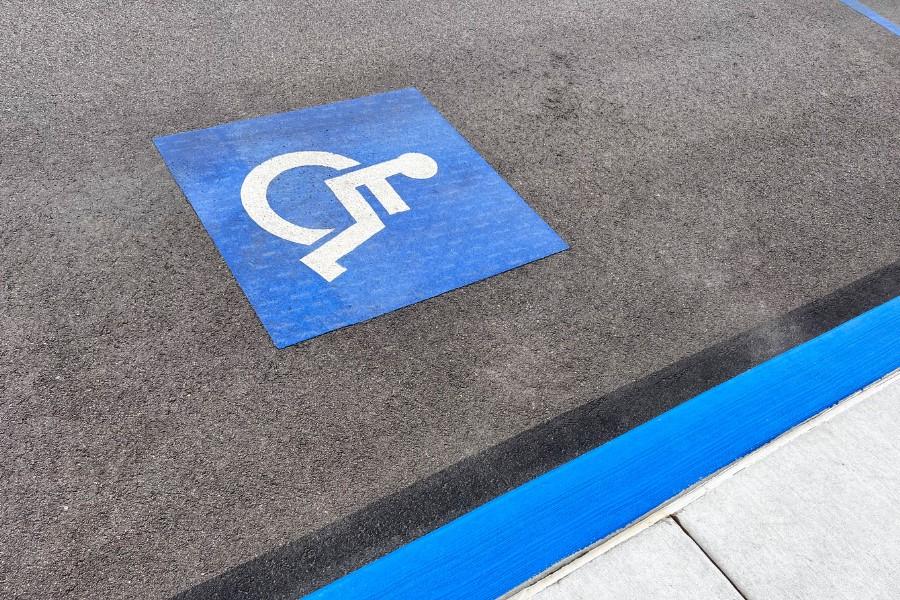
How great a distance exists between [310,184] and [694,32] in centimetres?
458

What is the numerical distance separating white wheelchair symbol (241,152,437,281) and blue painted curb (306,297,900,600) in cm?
176

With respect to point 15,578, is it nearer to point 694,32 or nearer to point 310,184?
point 310,184

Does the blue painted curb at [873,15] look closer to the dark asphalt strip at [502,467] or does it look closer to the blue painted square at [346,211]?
the dark asphalt strip at [502,467]

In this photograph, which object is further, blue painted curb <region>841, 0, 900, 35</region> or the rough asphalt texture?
blue painted curb <region>841, 0, 900, 35</region>

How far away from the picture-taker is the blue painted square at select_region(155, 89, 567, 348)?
4.21 m

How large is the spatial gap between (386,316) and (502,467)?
1.12 meters

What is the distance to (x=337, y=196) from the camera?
477 centimetres

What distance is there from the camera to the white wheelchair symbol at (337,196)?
174 inches

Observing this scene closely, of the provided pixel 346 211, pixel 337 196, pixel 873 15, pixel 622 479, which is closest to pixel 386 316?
pixel 346 211

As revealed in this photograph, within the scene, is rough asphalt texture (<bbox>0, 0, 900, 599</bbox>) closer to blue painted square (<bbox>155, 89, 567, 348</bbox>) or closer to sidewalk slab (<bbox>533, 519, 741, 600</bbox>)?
blue painted square (<bbox>155, 89, 567, 348</bbox>)

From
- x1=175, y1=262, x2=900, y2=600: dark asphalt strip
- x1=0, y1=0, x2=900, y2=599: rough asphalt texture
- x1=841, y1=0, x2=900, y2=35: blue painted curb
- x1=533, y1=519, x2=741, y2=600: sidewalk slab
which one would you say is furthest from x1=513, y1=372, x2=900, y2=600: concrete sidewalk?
x1=841, y1=0, x2=900, y2=35: blue painted curb

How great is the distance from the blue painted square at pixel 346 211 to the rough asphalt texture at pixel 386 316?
139mm

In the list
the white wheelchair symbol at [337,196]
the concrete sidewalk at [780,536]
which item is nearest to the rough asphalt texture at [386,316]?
the white wheelchair symbol at [337,196]

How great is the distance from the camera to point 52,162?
4.74m
